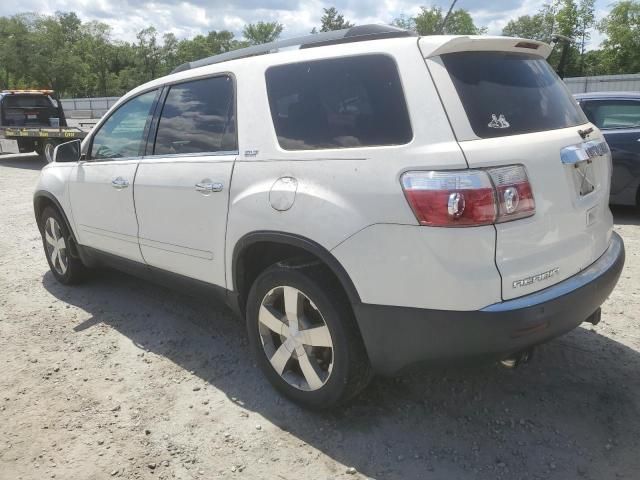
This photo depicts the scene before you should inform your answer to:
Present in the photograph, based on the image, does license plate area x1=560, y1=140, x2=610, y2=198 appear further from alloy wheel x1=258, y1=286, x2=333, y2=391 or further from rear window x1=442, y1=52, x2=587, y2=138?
alloy wheel x1=258, y1=286, x2=333, y2=391

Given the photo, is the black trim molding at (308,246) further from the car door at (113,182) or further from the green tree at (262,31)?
the green tree at (262,31)

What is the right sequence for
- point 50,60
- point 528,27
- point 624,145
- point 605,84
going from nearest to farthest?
point 624,145 < point 605,84 < point 50,60 < point 528,27

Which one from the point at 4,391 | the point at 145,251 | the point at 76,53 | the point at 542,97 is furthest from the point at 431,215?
the point at 76,53

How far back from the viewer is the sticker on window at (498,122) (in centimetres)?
228

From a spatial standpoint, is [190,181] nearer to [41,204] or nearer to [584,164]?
[584,164]

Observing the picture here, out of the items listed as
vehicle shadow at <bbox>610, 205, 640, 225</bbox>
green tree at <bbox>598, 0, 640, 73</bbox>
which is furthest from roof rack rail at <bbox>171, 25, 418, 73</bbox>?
green tree at <bbox>598, 0, 640, 73</bbox>

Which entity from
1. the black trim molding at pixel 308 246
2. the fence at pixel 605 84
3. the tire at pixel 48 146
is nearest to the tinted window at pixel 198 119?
the black trim molding at pixel 308 246

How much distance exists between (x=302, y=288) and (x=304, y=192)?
472 millimetres

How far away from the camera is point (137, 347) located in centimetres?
374

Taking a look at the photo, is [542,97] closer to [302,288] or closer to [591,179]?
[591,179]

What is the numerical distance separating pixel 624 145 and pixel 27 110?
1523cm

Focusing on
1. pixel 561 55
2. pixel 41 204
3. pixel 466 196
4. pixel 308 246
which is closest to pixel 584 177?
pixel 466 196

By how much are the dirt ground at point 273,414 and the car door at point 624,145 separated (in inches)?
115

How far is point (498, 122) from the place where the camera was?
2.31 metres
